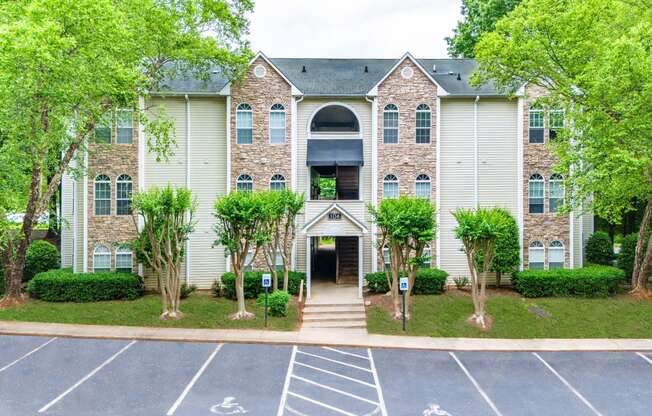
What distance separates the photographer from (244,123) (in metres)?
22.9

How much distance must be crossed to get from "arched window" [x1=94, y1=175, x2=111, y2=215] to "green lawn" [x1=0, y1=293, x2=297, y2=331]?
491 centimetres

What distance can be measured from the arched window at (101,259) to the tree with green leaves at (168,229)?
421 centimetres

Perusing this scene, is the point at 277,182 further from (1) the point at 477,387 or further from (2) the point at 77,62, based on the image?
(1) the point at 477,387

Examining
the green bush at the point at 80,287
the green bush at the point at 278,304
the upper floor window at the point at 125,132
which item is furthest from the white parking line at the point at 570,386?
the upper floor window at the point at 125,132

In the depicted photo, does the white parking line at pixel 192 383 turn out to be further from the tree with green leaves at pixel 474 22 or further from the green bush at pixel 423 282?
the tree with green leaves at pixel 474 22

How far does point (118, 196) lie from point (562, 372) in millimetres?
20278

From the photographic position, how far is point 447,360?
49.3ft

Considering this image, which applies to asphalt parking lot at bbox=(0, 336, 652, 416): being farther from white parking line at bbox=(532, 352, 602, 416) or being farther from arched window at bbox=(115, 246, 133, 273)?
arched window at bbox=(115, 246, 133, 273)

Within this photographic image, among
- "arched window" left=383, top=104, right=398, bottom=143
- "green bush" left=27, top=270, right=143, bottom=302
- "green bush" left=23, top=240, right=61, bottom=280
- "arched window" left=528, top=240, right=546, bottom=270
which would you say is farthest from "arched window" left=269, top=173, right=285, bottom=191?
"arched window" left=528, top=240, right=546, bottom=270

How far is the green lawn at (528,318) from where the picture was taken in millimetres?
17531

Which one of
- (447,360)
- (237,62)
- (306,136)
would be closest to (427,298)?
(447,360)

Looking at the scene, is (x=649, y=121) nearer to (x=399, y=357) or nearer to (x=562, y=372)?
(x=562, y=372)

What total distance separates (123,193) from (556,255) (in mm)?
21910

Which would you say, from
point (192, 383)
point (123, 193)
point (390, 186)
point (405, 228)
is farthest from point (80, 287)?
point (390, 186)
